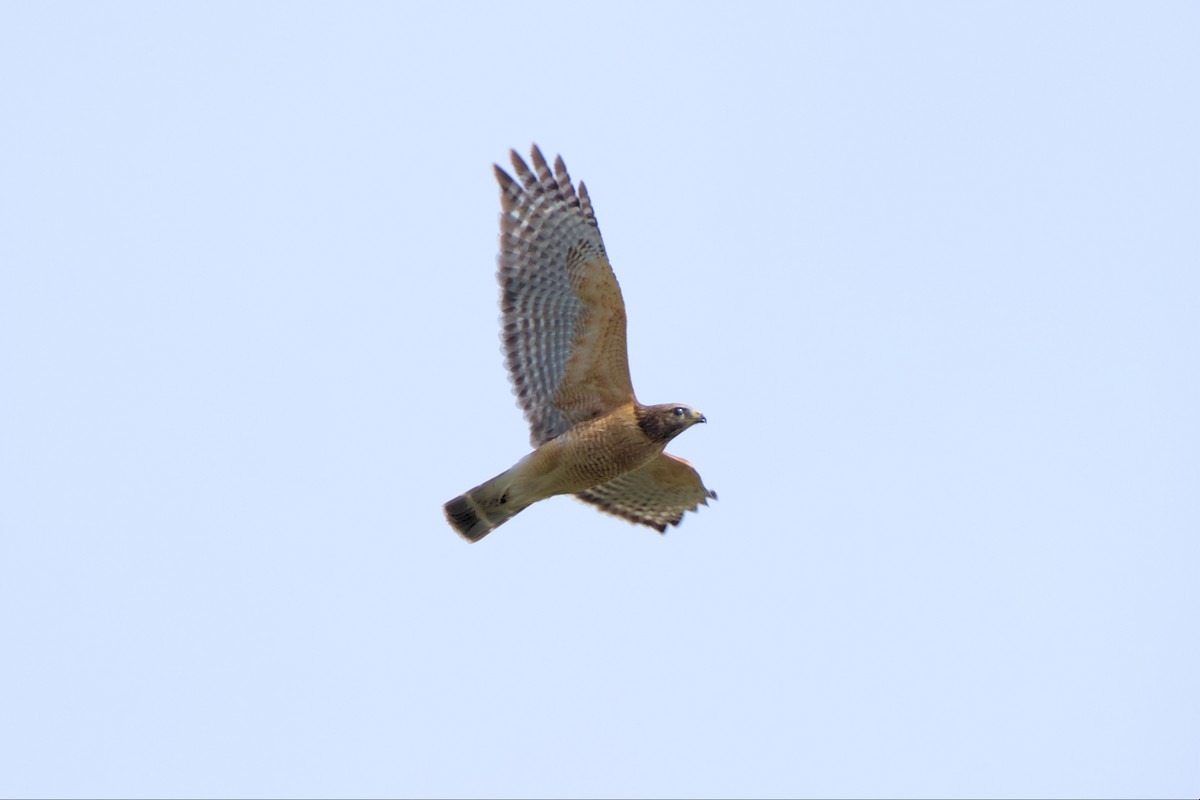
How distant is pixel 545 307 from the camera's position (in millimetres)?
14914

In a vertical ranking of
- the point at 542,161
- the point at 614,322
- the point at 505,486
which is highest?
the point at 542,161

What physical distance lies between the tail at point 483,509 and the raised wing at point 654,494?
4.21 feet

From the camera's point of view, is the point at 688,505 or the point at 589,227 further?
the point at 688,505

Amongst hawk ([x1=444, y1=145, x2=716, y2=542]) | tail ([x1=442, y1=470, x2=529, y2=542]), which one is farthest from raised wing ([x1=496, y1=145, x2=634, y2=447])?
tail ([x1=442, y1=470, x2=529, y2=542])

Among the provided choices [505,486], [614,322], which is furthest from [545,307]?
[505,486]

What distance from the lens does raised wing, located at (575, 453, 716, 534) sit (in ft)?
54.3

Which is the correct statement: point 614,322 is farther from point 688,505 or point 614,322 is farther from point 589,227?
point 688,505

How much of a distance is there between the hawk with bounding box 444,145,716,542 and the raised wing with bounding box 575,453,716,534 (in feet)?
3.22

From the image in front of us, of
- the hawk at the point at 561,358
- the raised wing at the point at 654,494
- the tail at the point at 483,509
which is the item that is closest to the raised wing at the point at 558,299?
the hawk at the point at 561,358

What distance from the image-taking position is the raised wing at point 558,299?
14.7m

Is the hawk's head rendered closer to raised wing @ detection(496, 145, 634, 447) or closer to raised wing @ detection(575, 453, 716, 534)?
raised wing @ detection(496, 145, 634, 447)

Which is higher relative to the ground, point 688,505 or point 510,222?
point 510,222

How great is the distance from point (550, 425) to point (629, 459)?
0.73 m

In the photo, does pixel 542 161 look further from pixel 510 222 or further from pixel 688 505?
pixel 688 505
